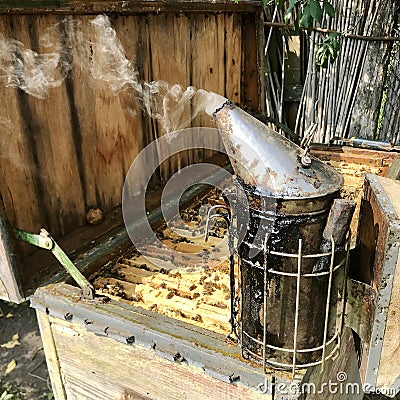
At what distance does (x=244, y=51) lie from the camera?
12.0ft

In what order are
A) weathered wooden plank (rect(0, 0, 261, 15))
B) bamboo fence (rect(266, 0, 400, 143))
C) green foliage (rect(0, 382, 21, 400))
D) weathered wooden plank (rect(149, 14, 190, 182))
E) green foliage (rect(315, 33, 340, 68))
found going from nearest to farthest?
1. weathered wooden plank (rect(0, 0, 261, 15))
2. weathered wooden plank (rect(149, 14, 190, 182))
3. green foliage (rect(0, 382, 21, 400))
4. green foliage (rect(315, 33, 340, 68))
5. bamboo fence (rect(266, 0, 400, 143))

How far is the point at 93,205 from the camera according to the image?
94.7 inches

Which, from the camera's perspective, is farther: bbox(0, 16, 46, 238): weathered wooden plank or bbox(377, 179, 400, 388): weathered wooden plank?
bbox(0, 16, 46, 238): weathered wooden plank

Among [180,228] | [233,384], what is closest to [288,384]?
[233,384]

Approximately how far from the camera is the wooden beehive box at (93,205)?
5.15 ft

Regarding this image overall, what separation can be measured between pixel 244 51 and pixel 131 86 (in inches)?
59.4

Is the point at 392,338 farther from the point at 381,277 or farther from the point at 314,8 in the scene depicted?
the point at 314,8

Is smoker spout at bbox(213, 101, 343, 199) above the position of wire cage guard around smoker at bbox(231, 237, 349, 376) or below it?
above

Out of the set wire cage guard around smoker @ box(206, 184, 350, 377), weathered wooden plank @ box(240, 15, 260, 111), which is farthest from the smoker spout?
weathered wooden plank @ box(240, 15, 260, 111)

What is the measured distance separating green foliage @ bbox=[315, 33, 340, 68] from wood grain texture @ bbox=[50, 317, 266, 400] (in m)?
3.19

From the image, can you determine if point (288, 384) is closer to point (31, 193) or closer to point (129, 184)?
point (31, 193)

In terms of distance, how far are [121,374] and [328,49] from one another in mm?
3249

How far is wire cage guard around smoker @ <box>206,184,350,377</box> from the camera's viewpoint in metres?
1.26

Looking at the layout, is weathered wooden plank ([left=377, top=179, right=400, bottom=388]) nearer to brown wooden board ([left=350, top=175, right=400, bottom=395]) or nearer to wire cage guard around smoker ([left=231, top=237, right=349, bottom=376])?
brown wooden board ([left=350, top=175, right=400, bottom=395])
